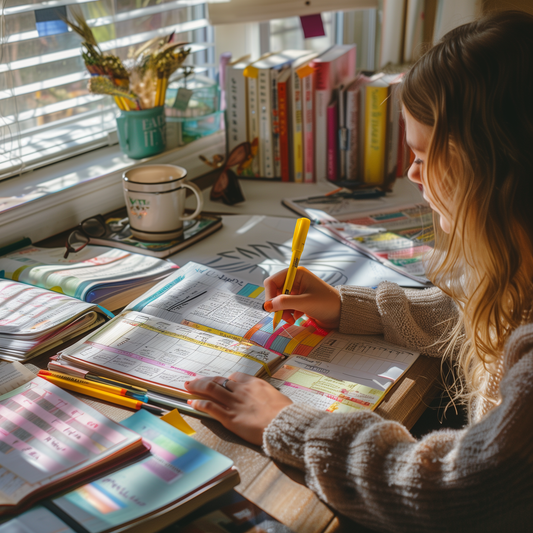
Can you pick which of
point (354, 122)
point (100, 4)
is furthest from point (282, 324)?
point (100, 4)

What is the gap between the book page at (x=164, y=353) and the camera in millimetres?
688

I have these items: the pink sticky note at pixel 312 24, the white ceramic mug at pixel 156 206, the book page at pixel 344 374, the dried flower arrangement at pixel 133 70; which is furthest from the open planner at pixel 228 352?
the pink sticky note at pixel 312 24

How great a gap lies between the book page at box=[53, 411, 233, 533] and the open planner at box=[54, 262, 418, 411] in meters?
0.10

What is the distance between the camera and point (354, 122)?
139cm

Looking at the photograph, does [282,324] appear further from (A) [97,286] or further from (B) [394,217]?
(B) [394,217]

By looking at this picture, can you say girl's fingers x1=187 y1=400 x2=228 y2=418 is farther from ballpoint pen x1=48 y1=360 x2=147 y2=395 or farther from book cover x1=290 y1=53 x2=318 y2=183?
book cover x1=290 y1=53 x2=318 y2=183

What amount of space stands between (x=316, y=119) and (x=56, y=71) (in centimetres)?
63

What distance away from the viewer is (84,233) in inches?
43.4

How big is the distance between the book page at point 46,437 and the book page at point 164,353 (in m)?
0.08

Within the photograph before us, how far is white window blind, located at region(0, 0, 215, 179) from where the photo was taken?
3.86 ft

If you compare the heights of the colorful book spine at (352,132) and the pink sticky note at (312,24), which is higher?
the pink sticky note at (312,24)

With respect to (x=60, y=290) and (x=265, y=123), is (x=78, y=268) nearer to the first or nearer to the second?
(x=60, y=290)

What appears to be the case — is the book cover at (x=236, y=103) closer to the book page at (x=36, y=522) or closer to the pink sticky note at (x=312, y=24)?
the pink sticky note at (x=312, y=24)

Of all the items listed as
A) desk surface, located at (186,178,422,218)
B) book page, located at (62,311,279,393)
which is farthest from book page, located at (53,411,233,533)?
desk surface, located at (186,178,422,218)
